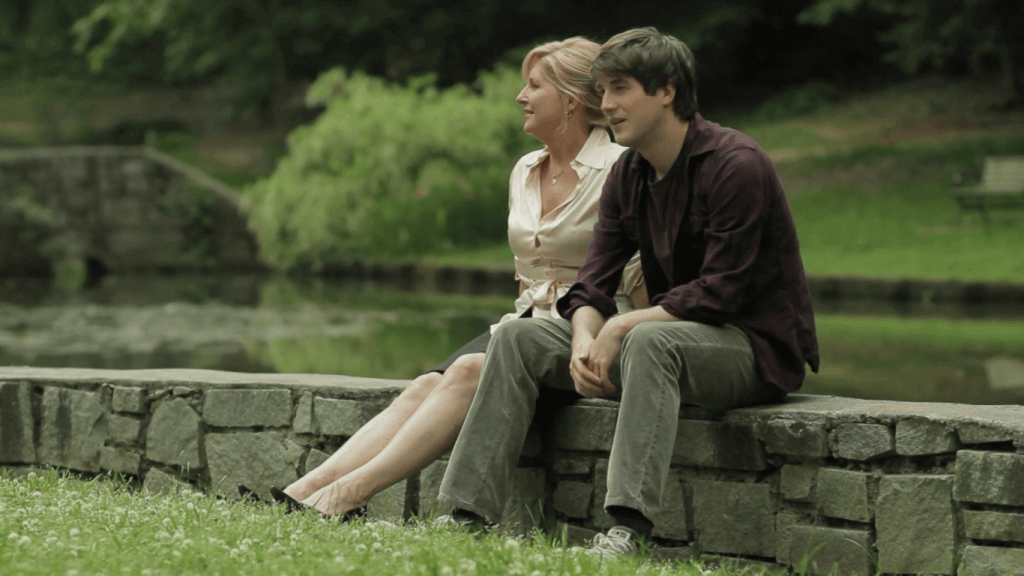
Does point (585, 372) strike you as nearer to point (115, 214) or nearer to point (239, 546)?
point (239, 546)

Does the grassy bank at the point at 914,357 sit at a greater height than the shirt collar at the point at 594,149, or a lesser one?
lesser

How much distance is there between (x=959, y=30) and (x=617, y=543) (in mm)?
17664

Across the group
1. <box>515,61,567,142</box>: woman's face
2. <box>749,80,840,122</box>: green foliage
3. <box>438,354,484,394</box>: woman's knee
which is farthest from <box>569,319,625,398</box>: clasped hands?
<box>749,80,840,122</box>: green foliage

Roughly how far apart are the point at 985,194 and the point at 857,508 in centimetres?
1205

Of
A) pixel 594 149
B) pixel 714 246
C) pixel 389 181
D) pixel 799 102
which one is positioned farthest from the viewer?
pixel 799 102

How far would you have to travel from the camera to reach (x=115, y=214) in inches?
814

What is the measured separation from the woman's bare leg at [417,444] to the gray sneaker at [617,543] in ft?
2.25

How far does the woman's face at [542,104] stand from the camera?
3965 mm

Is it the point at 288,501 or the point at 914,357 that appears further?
the point at 914,357

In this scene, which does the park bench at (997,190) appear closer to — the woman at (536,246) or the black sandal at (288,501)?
the woman at (536,246)

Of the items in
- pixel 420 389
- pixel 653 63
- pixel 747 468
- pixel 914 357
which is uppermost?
pixel 653 63

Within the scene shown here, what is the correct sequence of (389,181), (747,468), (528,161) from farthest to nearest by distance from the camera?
(389,181) < (528,161) < (747,468)

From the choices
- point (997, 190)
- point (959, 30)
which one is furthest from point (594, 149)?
point (959, 30)

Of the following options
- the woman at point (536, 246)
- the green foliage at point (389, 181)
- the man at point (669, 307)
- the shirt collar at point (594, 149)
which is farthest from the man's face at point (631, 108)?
the green foliage at point (389, 181)
